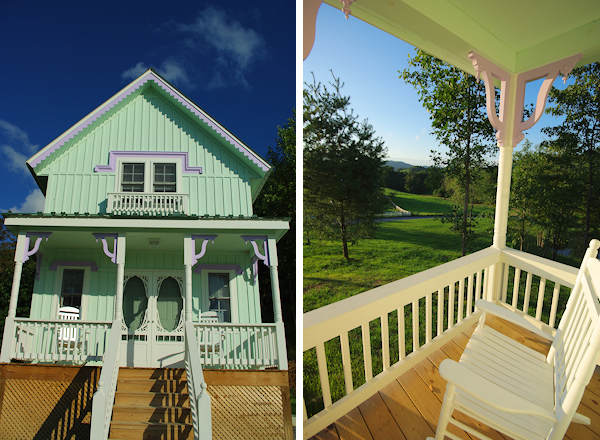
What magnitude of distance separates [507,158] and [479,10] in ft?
4.19

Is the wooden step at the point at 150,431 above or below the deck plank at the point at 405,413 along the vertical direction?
below

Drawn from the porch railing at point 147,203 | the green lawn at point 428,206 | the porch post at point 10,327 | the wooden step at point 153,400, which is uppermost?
the green lawn at point 428,206

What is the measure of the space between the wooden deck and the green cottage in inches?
26.9

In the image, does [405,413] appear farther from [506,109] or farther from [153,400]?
[506,109]

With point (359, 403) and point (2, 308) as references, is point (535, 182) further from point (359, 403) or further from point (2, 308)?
point (2, 308)

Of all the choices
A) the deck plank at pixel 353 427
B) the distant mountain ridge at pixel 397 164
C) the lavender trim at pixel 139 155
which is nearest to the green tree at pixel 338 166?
the distant mountain ridge at pixel 397 164

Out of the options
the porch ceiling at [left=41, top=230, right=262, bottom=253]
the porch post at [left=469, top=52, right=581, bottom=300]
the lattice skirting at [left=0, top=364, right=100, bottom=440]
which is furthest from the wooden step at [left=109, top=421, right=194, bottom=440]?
the porch post at [left=469, top=52, right=581, bottom=300]

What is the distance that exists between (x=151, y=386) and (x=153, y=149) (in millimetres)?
2104

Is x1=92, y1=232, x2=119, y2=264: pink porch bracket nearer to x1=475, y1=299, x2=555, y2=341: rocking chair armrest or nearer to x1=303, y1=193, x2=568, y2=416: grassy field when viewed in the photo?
x1=303, y1=193, x2=568, y2=416: grassy field

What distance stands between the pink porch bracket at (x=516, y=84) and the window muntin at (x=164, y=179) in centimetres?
280

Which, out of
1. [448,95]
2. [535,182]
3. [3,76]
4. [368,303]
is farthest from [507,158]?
[3,76]

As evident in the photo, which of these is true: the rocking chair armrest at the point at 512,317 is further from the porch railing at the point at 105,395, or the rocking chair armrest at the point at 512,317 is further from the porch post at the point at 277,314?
the porch railing at the point at 105,395

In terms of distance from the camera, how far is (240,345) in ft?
9.16

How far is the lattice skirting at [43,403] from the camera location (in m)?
1.69
